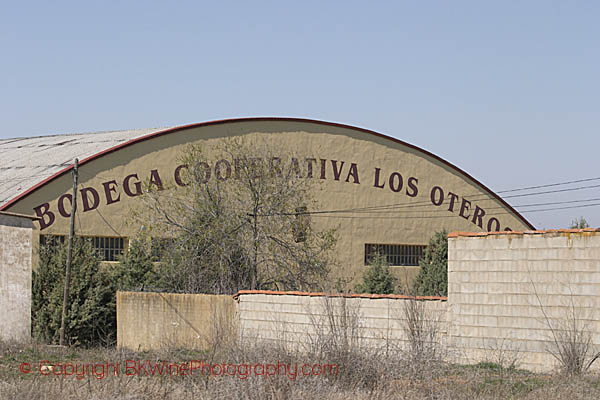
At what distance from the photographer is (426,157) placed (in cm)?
4125

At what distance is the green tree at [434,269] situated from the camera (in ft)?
115

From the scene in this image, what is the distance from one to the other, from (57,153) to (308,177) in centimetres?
1047

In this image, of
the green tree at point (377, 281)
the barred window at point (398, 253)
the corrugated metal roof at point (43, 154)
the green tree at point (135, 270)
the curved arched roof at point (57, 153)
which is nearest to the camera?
the green tree at point (135, 270)

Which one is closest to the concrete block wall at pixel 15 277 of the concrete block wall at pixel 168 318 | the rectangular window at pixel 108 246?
the rectangular window at pixel 108 246

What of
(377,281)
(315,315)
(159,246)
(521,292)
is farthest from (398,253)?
(521,292)

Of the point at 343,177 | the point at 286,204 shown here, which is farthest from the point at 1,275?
the point at 343,177

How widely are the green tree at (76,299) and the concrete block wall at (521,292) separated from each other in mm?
14227

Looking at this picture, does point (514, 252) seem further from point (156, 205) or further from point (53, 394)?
point (156, 205)

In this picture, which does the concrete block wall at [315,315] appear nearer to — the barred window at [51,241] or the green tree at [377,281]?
the barred window at [51,241]

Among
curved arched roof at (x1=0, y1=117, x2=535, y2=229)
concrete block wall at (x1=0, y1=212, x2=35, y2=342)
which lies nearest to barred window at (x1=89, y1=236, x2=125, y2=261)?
curved arched roof at (x1=0, y1=117, x2=535, y2=229)

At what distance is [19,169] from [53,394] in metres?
25.2

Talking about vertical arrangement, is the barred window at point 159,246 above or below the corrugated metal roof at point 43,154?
below

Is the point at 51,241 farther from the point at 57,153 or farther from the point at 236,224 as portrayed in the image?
the point at 57,153

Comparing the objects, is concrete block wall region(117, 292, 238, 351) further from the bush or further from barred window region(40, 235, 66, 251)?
barred window region(40, 235, 66, 251)
